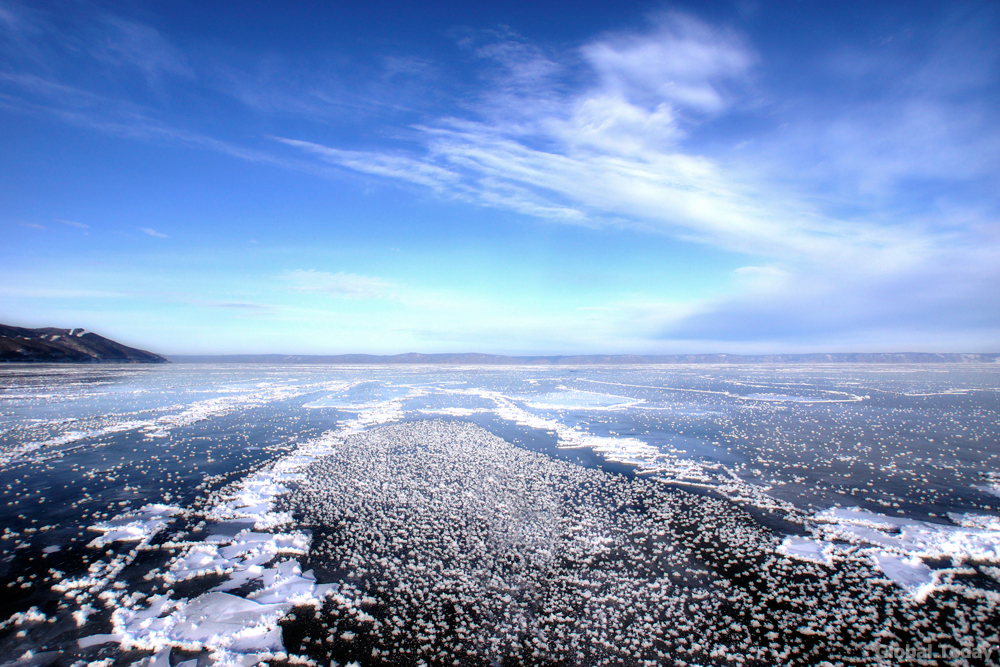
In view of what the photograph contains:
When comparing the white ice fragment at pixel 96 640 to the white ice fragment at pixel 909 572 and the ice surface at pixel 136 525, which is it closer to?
the ice surface at pixel 136 525

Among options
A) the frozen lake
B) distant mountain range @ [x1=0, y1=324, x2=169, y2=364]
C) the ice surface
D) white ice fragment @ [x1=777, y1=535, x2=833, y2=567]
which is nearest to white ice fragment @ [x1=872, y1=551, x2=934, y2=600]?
the frozen lake

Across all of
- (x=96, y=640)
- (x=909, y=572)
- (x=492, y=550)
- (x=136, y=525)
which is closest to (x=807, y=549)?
(x=909, y=572)

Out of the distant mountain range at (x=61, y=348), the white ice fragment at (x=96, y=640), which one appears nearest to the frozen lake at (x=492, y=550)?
the white ice fragment at (x=96, y=640)

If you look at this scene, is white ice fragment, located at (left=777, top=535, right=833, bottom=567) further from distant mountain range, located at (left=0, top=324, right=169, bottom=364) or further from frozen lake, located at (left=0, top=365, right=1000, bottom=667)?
distant mountain range, located at (left=0, top=324, right=169, bottom=364)

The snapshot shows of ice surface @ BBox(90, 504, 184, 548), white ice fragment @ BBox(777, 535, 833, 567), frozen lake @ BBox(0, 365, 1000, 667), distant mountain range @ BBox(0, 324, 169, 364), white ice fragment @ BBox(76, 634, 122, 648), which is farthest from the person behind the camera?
distant mountain range @ BBox(0, 324, 169, 364)

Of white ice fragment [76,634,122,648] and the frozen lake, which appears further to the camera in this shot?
the frozen lake

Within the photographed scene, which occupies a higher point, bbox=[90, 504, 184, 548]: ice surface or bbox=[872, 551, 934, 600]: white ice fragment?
bbox=[90, 504, 184, 548]: ice surface

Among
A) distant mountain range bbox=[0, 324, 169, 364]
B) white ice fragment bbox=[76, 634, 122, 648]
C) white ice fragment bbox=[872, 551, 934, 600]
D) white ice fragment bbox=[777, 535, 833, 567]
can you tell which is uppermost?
distant mountain range bbox=[0, 324, 169, 364]

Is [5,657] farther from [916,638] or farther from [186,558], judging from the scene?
[916,638]
